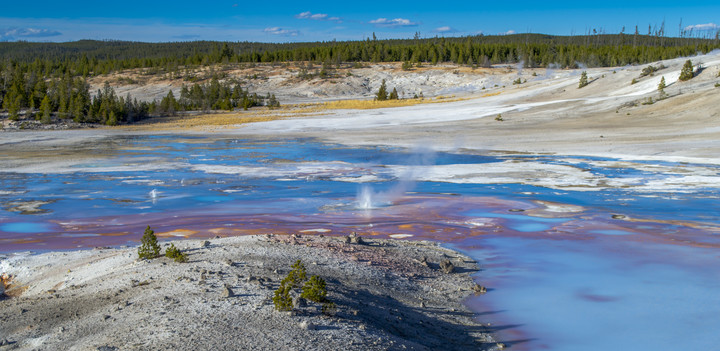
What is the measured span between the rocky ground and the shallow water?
722 mm

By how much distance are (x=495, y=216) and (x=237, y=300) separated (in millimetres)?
7604

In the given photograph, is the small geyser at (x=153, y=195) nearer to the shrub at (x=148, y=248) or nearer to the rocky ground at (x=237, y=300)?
the rocky ground at (x=237, y=300)

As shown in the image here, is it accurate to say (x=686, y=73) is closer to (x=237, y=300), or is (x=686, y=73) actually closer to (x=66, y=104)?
(x=237, y=300)

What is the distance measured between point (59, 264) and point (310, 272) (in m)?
3.67

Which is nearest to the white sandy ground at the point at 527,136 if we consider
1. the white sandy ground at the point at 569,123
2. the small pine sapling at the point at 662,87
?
the white sandy ground at the point at 569,123

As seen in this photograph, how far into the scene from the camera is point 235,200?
14625mm

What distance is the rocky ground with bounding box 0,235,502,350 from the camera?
5289 millimetres

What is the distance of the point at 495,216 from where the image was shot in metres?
12.6

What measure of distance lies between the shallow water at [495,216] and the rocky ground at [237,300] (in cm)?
72

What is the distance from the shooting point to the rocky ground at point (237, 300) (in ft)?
17.4

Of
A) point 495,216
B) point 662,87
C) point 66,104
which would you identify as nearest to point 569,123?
point 662,87

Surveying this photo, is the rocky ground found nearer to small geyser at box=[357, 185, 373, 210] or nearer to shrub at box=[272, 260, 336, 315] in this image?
shrub at box=[272, 260, 336, 315]

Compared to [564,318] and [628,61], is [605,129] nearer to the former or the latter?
[564,318]

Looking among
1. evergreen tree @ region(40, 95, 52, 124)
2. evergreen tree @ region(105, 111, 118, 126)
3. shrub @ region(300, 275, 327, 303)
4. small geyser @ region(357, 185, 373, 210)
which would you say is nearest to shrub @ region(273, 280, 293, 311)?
shrub @ region(300, 275, 327, 303)
